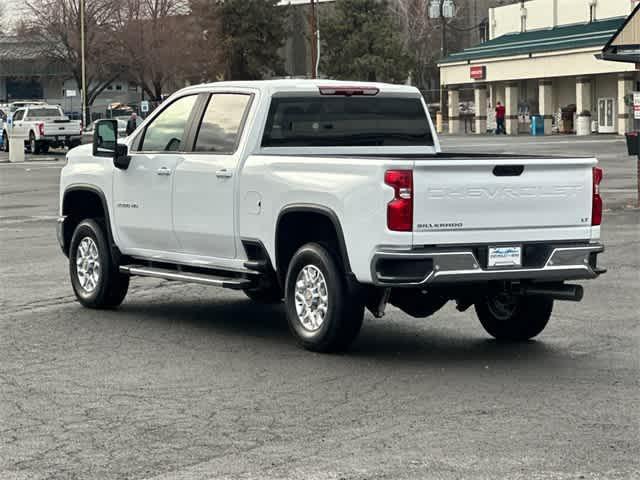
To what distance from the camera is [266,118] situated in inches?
444

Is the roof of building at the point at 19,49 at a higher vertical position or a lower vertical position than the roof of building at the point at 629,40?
higher

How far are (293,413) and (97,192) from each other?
530 centimetres

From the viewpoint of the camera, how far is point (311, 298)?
10.3 m

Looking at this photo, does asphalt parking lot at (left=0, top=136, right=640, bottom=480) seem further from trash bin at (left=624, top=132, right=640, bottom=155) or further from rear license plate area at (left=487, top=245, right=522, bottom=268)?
trash bin at (left=624, top=132, right=640, bottom=155)

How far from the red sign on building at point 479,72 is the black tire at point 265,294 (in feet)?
238

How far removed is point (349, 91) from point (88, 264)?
10.2ft

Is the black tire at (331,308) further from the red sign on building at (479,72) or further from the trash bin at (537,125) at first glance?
the red sign on building at (479,72)

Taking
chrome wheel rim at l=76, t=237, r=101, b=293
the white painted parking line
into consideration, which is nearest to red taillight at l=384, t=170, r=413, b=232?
chrome wheel rim at l=76, t=237, r=101, b=293

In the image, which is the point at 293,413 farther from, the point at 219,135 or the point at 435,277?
the point at 219,135

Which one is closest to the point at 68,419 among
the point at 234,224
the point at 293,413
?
the point at 293,413

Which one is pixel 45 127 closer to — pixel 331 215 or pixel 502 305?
pixel 502 305

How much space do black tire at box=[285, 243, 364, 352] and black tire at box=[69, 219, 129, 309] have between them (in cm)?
281

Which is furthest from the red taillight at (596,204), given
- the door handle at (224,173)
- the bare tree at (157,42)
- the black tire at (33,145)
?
the bare tree at (157,42)

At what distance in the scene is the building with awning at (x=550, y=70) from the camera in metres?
73.6
